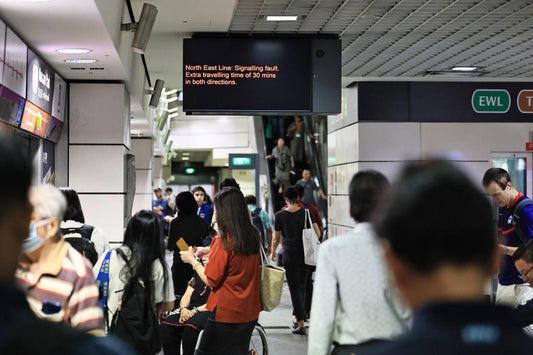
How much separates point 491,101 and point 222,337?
338 inches

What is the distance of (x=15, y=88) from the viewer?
600 centimetres

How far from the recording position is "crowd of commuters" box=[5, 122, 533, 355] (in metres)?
1.08

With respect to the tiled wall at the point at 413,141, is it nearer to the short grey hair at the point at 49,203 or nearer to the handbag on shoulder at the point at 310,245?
the handbag on shoulder at the point at 310,245

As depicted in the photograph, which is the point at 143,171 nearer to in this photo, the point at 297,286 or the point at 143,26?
the point at 297,286

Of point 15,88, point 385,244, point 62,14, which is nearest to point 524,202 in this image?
point 62,14

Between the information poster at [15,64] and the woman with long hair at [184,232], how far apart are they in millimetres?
1776

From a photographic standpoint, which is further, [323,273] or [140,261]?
[140,261]

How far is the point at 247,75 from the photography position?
8.66 m

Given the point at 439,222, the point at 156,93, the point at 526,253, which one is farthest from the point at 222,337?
the point at 156,93

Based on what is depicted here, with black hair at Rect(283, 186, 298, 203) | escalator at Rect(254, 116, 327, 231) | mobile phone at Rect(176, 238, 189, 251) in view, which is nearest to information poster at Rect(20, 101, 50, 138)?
mobile phone at Rect(176, 238, 189, 251)

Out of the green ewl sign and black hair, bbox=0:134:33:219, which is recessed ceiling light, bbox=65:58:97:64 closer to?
black hair, bbox=0:134:33:219

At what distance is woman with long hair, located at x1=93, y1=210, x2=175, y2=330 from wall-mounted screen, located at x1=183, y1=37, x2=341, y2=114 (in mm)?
4690

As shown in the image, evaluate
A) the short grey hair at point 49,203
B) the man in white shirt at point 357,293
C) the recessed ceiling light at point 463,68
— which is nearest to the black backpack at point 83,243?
the short grey hair at point 49,203

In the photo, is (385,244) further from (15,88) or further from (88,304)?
(15,88)
